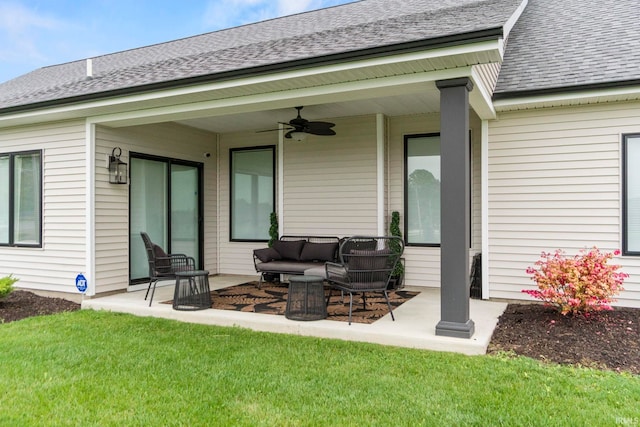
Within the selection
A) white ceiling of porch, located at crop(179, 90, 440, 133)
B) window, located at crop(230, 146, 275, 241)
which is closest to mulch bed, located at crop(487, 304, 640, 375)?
white ceiling of porch, located at crop(179, 90, 440, 133)

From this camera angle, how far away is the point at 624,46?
5.62 m

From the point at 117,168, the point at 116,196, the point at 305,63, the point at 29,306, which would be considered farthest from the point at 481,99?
the point at 29,306

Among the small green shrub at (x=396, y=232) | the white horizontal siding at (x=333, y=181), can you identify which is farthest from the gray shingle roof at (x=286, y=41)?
the small green shrub at (x=396, y=232)

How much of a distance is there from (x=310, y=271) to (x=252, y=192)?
2.83 meters

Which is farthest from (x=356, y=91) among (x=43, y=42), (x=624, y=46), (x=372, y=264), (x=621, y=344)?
(x=43, y=42)

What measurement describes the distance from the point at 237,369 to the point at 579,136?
469 centimetres

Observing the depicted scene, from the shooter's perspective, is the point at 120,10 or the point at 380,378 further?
the point at 120,10

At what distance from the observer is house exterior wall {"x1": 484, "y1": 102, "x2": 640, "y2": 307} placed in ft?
17.2

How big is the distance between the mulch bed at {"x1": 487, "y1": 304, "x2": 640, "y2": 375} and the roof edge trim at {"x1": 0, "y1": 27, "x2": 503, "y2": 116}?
2.59 metres

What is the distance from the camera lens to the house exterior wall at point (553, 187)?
5238 mm

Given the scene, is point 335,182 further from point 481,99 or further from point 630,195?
point 630,195

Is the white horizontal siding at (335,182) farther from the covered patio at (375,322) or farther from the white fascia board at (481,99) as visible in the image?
the white fascia board at (481,99)

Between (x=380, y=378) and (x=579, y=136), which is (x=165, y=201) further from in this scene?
(x=579, y=136)

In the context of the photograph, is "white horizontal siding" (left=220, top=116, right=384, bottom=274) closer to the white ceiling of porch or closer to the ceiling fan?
the white ceiling of porch
